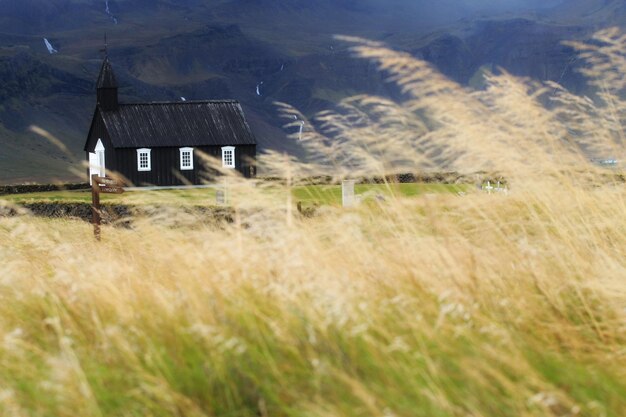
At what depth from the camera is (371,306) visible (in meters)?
4.85

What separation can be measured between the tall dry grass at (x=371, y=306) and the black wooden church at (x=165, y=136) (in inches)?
1987

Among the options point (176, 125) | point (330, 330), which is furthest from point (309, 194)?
point (176, 125)

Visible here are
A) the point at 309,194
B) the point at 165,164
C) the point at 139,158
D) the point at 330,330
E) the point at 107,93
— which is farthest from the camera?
the point at 165,164

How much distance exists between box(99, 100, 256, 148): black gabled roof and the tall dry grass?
5024 cm

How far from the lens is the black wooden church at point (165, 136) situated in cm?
5734

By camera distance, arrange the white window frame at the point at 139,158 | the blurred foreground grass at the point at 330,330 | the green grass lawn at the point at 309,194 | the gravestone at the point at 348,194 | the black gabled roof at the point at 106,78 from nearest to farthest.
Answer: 1. the blurred foreground grass at the point at 330,330
2. the green grass lawn at the point at 309,194
3. the gravestone at the point at 348,194
4. the black gabled roof at the point at 106,78
5. the white window frame at the point at 139,158

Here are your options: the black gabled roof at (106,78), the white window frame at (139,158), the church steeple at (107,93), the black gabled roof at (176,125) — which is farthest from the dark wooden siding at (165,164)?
the black gabled roof at (106,78)

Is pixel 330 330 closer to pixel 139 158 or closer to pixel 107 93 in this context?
pixel 139 158

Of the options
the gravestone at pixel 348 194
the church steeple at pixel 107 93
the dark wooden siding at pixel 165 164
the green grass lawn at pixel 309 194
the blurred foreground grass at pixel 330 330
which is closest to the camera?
the blurred foreground grass at pixel 330 330

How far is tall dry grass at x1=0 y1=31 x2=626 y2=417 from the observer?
4.14 m

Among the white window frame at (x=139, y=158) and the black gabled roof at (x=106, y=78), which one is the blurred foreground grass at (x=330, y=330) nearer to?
the white window frame at (x=139, y=158)

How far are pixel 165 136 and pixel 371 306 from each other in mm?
54025

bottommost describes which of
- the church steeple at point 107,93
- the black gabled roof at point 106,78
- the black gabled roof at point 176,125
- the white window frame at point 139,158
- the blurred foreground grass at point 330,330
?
the blurred foreground grass at point 330,330

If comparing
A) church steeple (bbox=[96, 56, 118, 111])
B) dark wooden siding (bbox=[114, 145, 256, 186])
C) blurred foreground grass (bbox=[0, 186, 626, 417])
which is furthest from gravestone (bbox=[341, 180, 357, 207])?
church steeple (bbox=[96, 56, 118, 111])
